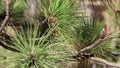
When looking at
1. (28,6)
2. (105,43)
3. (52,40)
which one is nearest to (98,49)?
Result: (105,43)

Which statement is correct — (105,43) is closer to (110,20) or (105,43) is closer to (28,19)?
(110,20)

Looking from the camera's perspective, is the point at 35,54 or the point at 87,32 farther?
the point at 87,32

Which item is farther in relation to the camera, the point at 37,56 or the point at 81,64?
the point at 81,64

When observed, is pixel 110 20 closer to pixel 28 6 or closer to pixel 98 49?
pixel 98 49

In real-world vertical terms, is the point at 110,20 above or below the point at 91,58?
above

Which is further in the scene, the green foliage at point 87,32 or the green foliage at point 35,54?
the green foliage at point 87,32

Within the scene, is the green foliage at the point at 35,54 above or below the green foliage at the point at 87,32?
below

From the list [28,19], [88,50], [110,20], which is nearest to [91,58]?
[88,50]

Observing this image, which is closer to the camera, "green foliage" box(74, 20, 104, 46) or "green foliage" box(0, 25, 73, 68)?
"green foliage" box(0, 25, 73, 68)

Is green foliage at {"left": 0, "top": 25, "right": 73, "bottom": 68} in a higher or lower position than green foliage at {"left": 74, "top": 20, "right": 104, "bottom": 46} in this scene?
lower
